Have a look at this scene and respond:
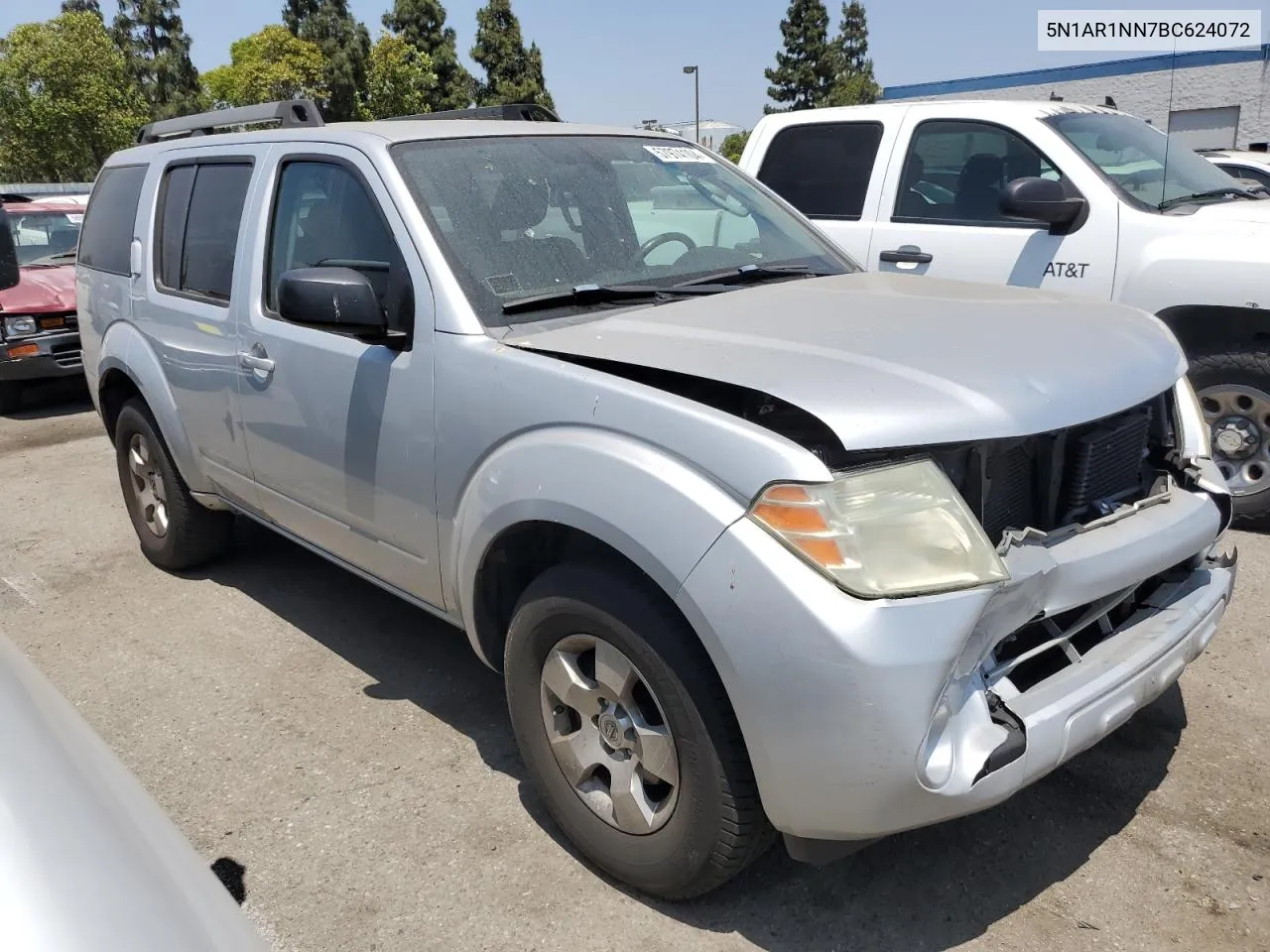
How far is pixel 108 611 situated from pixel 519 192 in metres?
2.82

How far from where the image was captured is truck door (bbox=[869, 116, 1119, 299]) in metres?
5.09

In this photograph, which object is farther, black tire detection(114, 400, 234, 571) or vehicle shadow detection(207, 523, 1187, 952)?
black tire detection(114, 400, 234, 571)

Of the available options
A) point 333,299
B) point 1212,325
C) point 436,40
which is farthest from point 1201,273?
point 436,40

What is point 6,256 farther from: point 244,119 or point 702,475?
point 702,475

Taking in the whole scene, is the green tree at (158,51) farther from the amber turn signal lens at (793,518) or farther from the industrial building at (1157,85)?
the amber turn signal lens at (793,518)

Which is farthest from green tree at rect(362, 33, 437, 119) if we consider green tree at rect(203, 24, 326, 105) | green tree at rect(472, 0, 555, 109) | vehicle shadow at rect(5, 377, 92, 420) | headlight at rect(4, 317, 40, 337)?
headlight at rect(4, 317, 40, 337)

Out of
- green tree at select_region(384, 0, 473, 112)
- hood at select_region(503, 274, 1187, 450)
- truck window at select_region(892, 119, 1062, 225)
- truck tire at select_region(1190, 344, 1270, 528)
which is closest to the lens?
hood at select_region(503, 274, 1187, 450)

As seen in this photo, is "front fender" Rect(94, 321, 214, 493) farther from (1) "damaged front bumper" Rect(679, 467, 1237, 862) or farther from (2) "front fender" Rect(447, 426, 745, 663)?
(1) "damaged front bumper" Rect(679, 467, 1237, 862)

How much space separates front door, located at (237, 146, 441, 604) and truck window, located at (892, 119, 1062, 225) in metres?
3.41

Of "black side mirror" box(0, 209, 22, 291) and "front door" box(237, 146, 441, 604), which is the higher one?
"black side mirror" box(0, 209, 22, 291)

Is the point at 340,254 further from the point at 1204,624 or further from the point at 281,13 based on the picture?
the point at 281,13

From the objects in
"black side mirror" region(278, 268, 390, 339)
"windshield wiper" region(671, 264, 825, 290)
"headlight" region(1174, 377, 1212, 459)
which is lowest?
"headlight" region(1174, 377, 1212, 459)

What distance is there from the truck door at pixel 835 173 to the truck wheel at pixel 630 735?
3.86 meters

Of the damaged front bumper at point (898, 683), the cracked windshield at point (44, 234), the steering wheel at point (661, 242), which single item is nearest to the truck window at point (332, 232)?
the steering wheel at point (661, 242)
